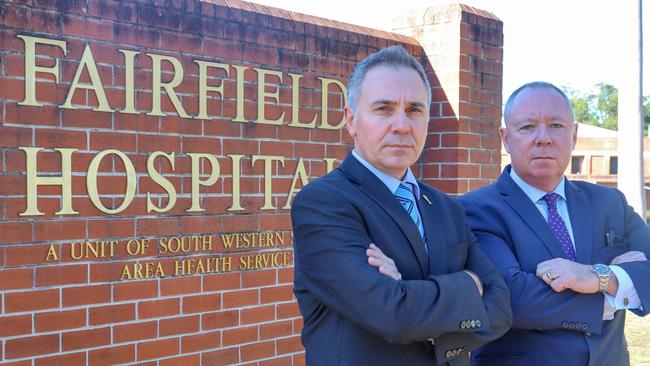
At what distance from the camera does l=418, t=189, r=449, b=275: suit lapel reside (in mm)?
2090

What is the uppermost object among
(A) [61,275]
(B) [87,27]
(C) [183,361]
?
(B) [87,27]

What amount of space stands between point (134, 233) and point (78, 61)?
843mm

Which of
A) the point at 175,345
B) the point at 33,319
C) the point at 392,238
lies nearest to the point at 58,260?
the point at 33,319

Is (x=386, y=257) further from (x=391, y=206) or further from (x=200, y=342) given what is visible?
(x=200, y=342)

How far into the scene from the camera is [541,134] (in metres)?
2.55

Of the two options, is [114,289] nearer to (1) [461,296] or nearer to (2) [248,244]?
(2) [248,244]

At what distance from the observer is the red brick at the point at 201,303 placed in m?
3.83

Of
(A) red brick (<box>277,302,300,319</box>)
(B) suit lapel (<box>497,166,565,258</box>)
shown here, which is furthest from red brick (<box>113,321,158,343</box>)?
(B) suit lapel (<box>497,166,565,258</box>)

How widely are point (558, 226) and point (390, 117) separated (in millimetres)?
846

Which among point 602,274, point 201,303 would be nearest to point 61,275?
point 201,303

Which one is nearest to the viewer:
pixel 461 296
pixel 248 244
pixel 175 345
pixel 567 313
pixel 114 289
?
pixel 461 296

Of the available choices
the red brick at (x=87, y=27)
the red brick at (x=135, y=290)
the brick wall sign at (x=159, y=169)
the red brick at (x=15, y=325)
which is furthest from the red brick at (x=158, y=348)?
the red brick at (x=87, y=27)

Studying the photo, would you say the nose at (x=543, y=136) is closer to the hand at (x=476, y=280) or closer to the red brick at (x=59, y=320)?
the hand at (x=476, y=280)

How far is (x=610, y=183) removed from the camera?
29922 millimetres
